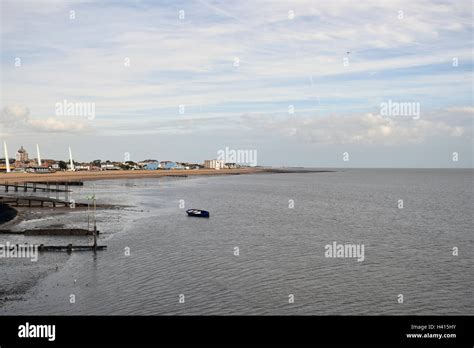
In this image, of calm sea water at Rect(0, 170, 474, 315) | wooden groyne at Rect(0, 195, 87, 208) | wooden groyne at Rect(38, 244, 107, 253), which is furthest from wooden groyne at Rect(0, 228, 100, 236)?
wooden groyne at Rect(0, 195, 87, 208)

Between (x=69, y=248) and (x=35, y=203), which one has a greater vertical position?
(x=35, y=203)

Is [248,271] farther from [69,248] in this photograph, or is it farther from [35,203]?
[35,203]

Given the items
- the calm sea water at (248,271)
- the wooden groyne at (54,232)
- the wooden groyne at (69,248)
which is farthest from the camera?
the wooden groyne at (54,232)

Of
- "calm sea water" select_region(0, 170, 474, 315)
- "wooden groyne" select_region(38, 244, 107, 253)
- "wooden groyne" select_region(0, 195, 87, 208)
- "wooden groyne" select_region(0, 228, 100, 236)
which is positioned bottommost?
"calm sea water" select_region(0, 170, 474, 315)

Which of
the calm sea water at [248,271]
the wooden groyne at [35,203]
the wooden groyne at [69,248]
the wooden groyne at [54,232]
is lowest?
the calm sea water at [248,271]

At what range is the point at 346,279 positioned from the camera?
35.9 metres

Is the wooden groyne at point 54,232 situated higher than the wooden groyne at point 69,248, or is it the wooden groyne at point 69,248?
the wooden groyne at point 54,232

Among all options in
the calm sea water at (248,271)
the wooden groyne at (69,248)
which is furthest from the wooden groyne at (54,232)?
the wooden groyne at (69,248)

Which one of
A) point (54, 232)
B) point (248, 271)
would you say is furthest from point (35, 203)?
point (248, 271)

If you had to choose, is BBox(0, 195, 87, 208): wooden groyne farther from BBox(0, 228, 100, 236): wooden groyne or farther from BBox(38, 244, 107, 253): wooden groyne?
BBox(38, 244, 107, 253): wooden groyne

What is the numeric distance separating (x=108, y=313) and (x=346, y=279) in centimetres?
1850

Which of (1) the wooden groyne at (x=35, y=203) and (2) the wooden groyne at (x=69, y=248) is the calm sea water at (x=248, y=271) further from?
(1) the wooden groyne at (x=35, y=203)

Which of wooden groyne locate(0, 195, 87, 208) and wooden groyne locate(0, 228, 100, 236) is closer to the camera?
wooden groyne locate(0, 228, 100, 236)

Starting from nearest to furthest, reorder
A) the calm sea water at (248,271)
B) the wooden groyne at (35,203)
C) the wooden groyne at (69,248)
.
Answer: the calm sea water at (248,271) < the wooden groyne at (69,248) < the wooden groyne at (35,203)
